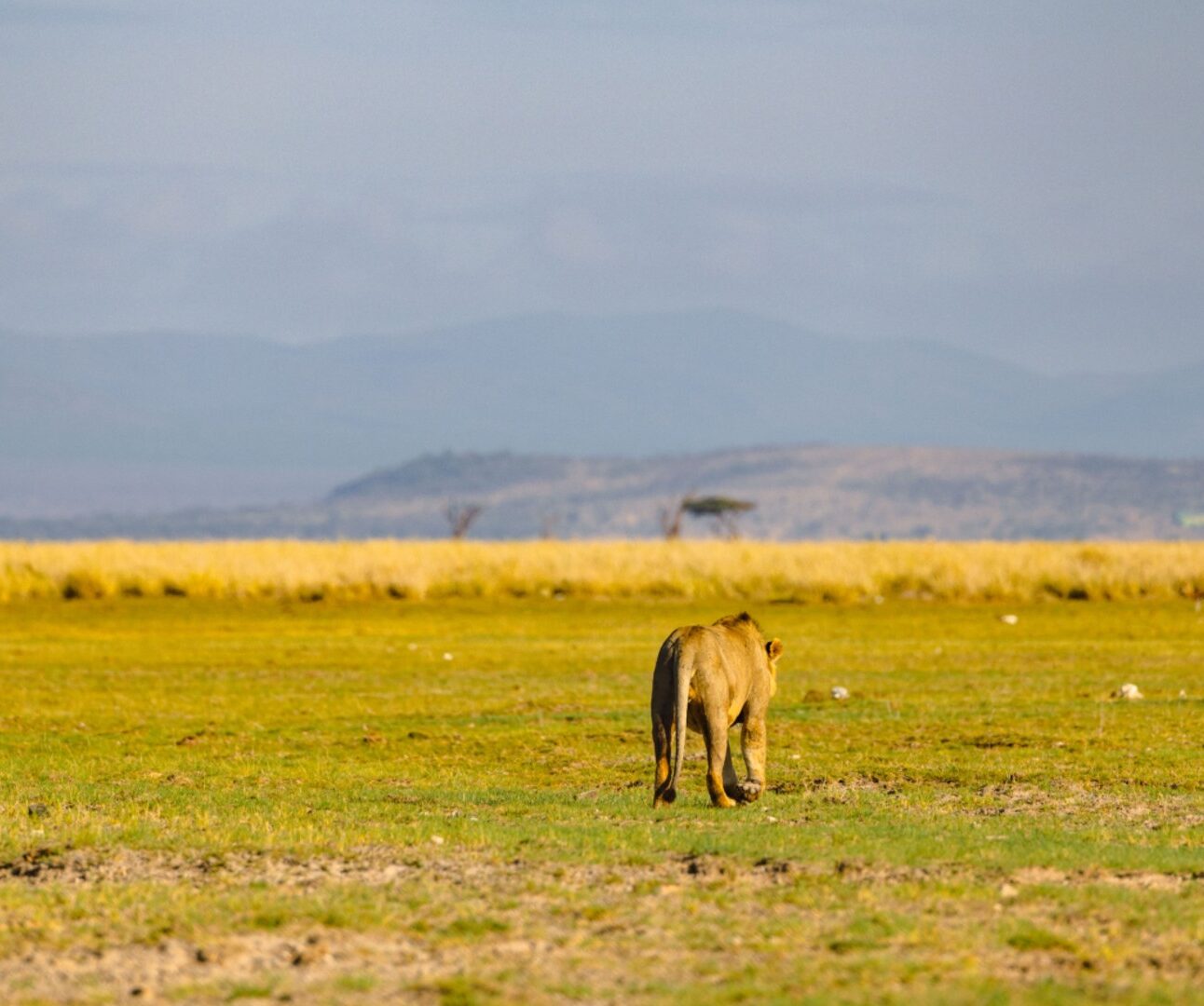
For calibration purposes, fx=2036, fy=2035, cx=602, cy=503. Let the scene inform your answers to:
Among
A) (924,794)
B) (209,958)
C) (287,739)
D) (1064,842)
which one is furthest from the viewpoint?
(287,739)

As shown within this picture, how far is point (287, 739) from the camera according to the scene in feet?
68.1

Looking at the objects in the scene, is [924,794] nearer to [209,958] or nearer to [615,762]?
[615,762]

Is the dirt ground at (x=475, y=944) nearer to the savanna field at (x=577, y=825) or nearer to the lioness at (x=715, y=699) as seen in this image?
the savanna field at (x=577, y=825)

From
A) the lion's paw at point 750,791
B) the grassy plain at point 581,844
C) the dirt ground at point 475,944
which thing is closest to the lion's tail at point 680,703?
the grassy plain at point 581,844

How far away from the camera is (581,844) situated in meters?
12.0

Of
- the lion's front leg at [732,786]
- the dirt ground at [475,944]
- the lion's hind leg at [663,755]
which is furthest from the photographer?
the lion's front leg at [732,786]

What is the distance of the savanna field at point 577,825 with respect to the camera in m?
8.91

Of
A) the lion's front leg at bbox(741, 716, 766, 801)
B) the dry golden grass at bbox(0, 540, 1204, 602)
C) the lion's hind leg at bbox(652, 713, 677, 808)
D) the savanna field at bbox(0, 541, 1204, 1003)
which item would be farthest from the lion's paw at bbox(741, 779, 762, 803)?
the dry golden grass at bbox(0, 540, 1204, 602)

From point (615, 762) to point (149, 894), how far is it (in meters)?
8.22

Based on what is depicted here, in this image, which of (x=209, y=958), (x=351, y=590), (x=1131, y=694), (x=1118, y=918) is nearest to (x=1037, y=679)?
(x=1131, y=694)

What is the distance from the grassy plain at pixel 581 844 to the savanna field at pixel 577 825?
0.04 metres

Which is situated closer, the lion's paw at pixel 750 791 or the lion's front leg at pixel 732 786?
the lion's paw at pixel 750 791

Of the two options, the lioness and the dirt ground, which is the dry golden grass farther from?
the dirt ground

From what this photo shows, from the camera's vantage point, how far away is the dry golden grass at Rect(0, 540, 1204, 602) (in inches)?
1876
